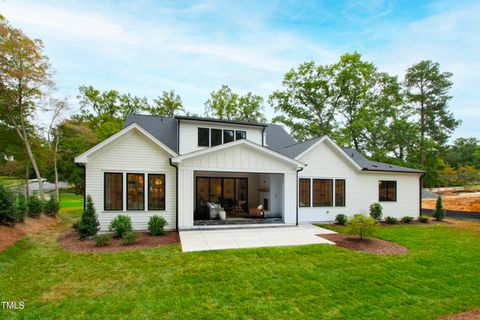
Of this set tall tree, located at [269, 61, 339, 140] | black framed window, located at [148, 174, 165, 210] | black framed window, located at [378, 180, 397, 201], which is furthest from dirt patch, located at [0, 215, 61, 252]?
tall tree, located at [269, 61, 339, 140]

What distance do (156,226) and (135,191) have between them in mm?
1848

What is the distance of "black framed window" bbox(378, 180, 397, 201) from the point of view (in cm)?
1469

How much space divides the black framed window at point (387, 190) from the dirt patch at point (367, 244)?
20.4 ft

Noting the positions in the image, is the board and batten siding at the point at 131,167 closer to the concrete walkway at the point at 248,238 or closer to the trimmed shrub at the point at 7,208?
the concrete walkway at the point at 248,238

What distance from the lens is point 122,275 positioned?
568 centimetres

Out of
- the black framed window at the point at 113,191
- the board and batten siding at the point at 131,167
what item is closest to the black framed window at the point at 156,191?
the board and batten siding at the point at 131,167

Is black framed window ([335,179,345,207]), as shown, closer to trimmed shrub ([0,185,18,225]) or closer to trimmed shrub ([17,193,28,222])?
trimmed shrub ([0,185,18,225])

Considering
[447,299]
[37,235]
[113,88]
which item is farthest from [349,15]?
[113,88]

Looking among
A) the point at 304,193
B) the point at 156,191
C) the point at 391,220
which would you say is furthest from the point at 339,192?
the point at 156,191

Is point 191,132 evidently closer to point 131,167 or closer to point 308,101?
point 131,167

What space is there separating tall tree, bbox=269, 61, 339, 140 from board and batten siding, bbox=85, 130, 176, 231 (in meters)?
20.6

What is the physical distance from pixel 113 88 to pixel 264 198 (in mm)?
23087

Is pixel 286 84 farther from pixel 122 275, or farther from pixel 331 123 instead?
pixel 122 275

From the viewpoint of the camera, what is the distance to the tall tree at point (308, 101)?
27531 millimetres
